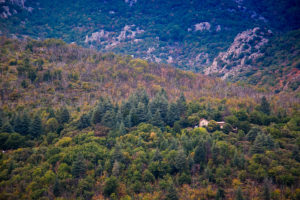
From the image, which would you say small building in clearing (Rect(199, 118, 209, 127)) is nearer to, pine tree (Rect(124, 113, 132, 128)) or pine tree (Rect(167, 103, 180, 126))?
pine tree (Rect(167, 103, 180, 126))

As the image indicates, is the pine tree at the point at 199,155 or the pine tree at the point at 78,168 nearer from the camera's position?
the pine tree at the point at 78,168

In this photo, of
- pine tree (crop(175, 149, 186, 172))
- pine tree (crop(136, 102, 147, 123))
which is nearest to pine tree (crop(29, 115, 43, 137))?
pine tree (crop(136, 102, 147, 123))

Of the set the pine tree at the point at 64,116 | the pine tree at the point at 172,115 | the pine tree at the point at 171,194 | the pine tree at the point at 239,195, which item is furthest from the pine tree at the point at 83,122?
the pine tree at the point at 239,195

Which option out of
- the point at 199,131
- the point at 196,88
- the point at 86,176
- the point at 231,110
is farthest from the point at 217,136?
the point at 196,88

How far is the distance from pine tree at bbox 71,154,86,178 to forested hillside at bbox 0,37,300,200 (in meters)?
0.19

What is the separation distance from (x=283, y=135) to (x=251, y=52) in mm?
131473

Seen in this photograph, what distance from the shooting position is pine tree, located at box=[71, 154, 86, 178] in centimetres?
5431

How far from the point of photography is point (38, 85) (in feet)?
319

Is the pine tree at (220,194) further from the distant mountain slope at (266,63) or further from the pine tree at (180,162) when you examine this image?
the distant mountain slope at (266,63)

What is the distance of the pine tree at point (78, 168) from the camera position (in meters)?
54.3

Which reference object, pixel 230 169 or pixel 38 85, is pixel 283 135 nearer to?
pixel 230 169

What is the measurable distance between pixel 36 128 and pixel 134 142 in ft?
81.5

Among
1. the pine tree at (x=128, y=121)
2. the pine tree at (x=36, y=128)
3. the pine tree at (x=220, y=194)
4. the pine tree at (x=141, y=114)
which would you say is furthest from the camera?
the pine tree at (x=141, y=114)

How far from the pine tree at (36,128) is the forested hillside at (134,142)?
24cm
